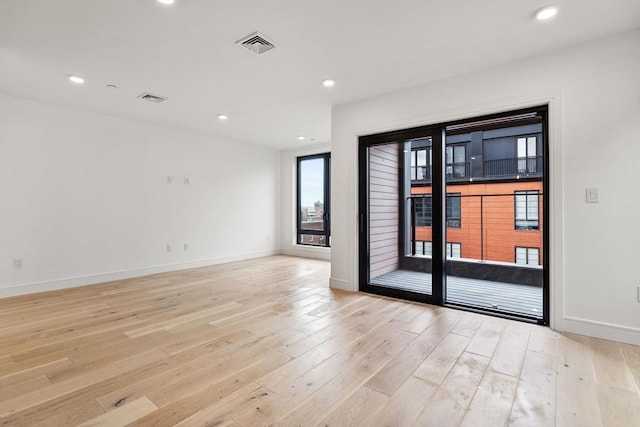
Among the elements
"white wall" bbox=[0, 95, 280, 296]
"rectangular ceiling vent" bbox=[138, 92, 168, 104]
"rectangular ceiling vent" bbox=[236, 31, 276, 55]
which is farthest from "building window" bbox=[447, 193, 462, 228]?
"rectangular ceiling vent" bbox=[138, 92, 168, 104]

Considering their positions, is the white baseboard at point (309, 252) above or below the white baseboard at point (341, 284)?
above

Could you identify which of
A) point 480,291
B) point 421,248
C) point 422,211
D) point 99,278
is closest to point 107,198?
point 99,278

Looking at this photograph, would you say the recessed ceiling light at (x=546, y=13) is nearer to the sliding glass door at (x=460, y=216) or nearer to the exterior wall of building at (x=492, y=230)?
the sliding glass door at (x=460, y=216)

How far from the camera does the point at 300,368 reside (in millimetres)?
2162

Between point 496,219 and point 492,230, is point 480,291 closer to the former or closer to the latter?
point 492,230

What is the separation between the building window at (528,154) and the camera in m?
6.00

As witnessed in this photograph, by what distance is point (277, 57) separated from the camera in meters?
3.02

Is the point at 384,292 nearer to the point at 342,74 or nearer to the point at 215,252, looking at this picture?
the point at 342,74

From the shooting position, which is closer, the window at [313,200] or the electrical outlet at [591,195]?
the electrical outlet at [591,195]

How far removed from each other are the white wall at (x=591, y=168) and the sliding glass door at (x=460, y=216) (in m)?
0.15

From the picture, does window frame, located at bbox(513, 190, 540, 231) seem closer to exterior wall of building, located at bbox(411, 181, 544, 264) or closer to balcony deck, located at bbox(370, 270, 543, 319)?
exterior wall of building, located at bbox(411, 181, 544, 264)

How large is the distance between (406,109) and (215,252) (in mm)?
4585

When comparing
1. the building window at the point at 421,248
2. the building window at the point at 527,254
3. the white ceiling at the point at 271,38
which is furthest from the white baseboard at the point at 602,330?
the building window at the point at 527,254

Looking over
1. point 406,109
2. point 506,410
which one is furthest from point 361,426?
point 406,109
